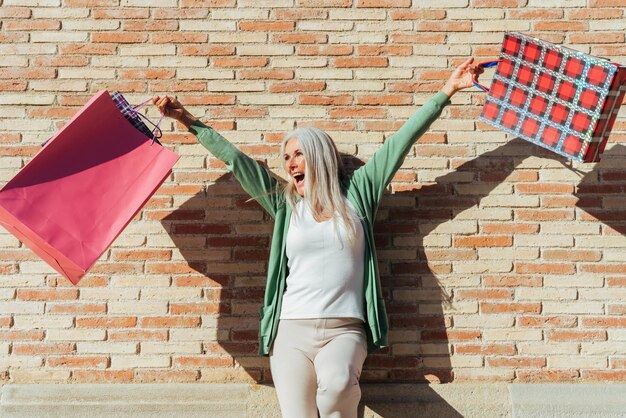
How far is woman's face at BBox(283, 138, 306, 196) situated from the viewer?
389 cm

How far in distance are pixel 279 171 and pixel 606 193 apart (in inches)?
69.4

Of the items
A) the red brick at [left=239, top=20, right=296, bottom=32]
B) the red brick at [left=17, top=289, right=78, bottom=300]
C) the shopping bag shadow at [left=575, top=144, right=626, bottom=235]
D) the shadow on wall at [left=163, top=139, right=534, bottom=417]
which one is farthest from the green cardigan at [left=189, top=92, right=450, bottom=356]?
the red brick at [left=17, top=289, right=78, bottom=300]

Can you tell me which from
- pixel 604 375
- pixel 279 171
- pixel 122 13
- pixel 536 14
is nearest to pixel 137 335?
pixel 279 171

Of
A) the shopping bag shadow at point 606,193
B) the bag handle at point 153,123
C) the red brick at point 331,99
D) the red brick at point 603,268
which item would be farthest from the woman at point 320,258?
the red brick at point 603,268

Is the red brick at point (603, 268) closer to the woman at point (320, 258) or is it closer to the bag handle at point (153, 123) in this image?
the woman at point (320, 258)

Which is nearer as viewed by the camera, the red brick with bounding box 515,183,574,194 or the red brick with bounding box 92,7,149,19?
the red brick with bounding box 515,183,574,194

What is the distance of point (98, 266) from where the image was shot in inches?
163

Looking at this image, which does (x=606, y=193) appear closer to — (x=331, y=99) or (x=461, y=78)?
(x=461, y=78)

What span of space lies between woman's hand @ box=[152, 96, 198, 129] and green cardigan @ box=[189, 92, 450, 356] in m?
0.05

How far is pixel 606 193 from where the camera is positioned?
13.8 feet

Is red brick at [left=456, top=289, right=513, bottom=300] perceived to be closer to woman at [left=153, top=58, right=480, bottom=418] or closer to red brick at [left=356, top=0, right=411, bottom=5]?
woman at [left=153, top=58, right=480, bottom=418]

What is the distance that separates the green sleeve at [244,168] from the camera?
3855 mm

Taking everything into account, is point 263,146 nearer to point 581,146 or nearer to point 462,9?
point 462,9

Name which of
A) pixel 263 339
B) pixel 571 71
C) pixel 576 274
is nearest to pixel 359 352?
pixel 263 339
